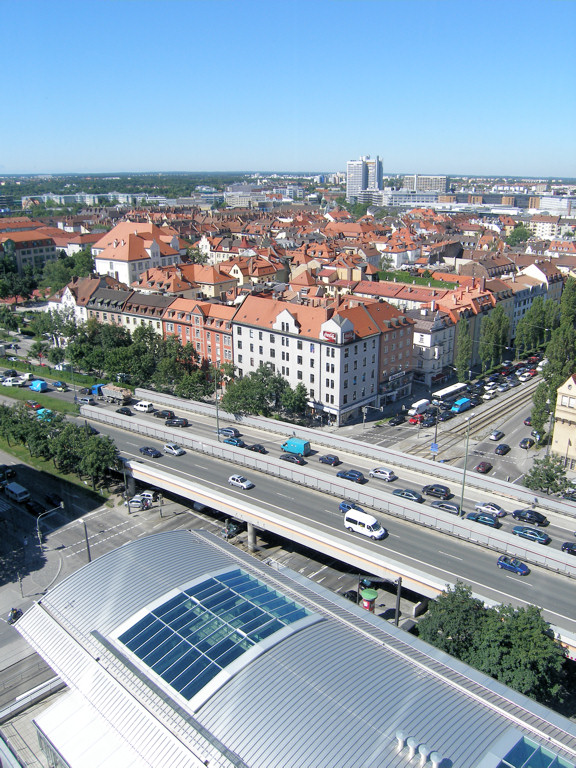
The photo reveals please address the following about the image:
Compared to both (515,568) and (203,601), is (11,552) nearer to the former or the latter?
(203,601)

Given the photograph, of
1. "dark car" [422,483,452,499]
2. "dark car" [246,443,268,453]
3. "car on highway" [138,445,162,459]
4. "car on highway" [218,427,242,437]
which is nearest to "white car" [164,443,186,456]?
"car on highway" [138,445,162,459]

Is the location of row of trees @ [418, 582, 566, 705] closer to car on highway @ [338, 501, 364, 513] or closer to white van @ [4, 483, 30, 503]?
car on highway @ [338, 501, 364, 513]

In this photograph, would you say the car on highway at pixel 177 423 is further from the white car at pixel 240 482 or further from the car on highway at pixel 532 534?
the car on highway at pixel 532 534

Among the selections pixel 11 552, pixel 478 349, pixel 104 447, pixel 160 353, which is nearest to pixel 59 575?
pixel 11 552

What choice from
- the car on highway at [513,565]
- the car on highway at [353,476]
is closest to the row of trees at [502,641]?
the car on highway at [513,565]

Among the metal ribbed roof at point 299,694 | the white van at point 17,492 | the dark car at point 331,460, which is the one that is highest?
the metal ribbed roof at point 299,694

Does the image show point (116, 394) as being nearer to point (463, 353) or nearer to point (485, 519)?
point (463, 353)
